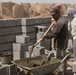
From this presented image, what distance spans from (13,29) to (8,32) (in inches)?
10.2

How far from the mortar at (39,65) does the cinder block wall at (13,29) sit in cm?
237

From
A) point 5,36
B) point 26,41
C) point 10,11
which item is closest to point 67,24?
point 26,41

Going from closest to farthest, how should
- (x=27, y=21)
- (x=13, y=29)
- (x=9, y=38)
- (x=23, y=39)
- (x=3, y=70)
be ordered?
(x=3, y=70) < (x=23, y=39) < (x=9, y=38) < (x=13, y=29) < (x=27, y=21)

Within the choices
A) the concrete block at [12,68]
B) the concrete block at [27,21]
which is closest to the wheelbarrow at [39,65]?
the concrete block at [12,68]

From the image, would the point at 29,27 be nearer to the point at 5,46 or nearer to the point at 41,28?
the point at 41,28

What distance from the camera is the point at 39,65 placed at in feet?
17.9

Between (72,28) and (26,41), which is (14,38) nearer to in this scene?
(26,41)

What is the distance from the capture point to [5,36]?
7.93 metres

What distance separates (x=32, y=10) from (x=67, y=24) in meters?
30.9

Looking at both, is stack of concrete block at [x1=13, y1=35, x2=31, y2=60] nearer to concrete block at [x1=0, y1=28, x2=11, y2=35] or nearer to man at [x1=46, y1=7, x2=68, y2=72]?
concrete block at [x1=0, y1=28, x2=11, y2=35]

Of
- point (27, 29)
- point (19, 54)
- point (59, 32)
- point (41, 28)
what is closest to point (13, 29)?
point (27, 29)

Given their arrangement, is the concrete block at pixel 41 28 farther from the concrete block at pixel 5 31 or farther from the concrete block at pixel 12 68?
the concrete block at pixel 12 68

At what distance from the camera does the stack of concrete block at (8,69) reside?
5.21 m

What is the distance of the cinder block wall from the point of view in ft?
25.8
